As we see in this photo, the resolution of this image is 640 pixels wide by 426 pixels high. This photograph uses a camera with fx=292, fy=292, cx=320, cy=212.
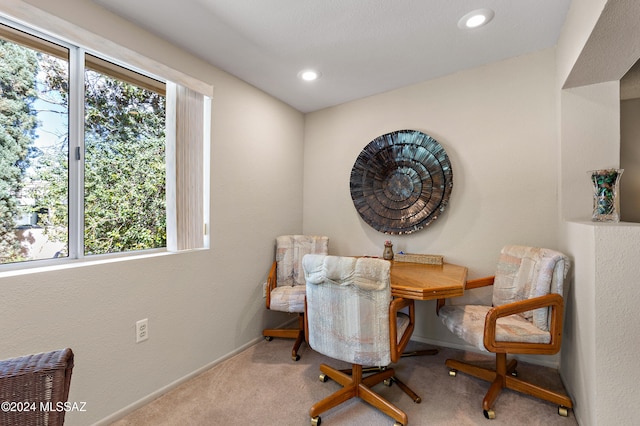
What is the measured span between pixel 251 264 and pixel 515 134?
8.18 ft

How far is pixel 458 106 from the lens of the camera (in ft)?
8.48

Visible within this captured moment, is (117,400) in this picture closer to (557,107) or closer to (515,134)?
(515,134)

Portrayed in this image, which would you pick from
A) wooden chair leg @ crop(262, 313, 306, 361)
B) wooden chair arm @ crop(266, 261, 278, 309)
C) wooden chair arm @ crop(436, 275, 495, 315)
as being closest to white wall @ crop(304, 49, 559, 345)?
wooden chair arm @ crop(436, 275, 495, 315)

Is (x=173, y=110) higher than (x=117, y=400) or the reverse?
higher

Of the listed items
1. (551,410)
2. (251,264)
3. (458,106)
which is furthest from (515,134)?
(251,264)

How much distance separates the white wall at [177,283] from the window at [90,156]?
0.57 ft

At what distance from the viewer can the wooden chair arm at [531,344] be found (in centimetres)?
169

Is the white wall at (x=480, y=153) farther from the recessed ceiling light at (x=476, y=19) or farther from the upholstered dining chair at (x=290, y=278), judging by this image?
the recessed ceiling light at (x=476, y=19)

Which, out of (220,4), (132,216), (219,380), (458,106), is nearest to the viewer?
(220,4)

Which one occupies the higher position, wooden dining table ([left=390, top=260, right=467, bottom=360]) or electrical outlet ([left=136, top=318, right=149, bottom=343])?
wooden dining table ([left=390, top=260, right=467, bottom=360])

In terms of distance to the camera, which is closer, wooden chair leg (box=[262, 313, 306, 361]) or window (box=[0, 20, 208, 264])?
window (box=[0, 20, 208, 264])

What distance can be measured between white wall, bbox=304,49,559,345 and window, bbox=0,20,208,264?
5.45 ft

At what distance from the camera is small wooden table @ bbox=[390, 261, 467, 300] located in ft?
5.61

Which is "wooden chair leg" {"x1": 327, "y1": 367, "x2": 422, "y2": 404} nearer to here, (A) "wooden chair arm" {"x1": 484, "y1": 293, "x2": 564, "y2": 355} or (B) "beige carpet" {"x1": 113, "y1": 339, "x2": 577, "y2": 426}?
(B) "beige carpet" {"x1": 113, "y1": 339, "x2": 577, "y2": 426}
